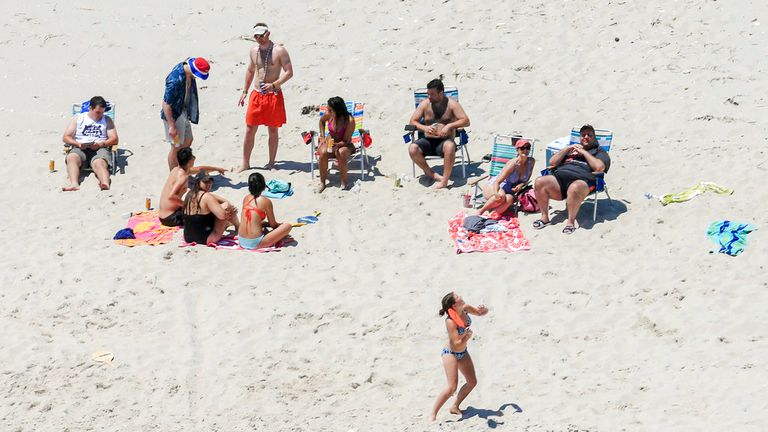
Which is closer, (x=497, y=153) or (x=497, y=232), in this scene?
(x=497, y=232)

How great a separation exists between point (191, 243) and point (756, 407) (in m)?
5.58

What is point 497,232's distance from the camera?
35.6 feet

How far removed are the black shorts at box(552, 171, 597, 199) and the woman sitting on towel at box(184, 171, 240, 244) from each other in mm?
3164

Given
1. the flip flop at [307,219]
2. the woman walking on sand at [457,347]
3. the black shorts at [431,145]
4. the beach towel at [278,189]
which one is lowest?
the woman walking on sand at [457,347]

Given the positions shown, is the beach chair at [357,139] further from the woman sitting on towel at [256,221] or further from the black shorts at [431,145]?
the woman sitting on towel at [256,221]

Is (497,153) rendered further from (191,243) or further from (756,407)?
(756,407)

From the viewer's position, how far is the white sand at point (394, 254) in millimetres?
8289

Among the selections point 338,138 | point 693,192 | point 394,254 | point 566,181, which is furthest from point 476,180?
point 693,192

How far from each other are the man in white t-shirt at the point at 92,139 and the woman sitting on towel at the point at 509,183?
14.2 feet

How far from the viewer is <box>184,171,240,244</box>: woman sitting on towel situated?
35.1 ft

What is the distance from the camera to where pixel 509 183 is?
1135cm

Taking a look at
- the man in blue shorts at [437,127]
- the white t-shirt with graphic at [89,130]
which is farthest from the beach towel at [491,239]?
the white t-shirt with graphic at [89,130]

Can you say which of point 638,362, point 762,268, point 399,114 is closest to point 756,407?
point 638,362

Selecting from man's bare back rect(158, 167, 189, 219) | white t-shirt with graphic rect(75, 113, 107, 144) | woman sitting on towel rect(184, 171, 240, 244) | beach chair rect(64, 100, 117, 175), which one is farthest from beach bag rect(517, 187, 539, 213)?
white t-shirt with graphic rect(75, 113, 107, 144)
